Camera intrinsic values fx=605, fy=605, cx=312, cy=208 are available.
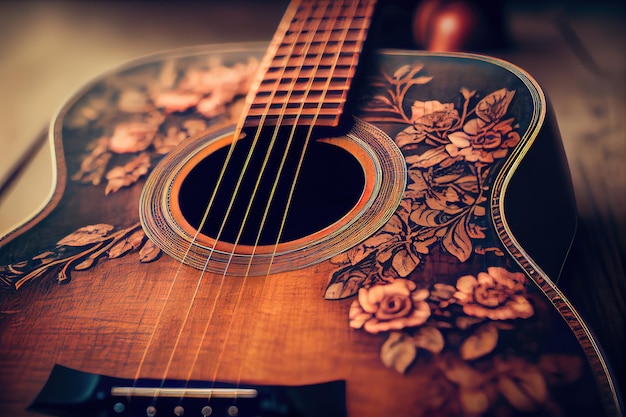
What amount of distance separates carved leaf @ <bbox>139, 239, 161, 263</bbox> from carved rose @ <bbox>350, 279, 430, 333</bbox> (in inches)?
9.8

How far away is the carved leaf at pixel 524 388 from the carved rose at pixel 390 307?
97mm

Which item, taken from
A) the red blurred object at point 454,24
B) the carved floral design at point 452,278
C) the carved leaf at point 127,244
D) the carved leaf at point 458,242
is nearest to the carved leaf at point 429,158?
the carved floral design at point 452,278

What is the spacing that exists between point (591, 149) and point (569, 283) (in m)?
0.34

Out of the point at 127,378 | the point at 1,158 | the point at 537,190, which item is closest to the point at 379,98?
the point at 537,190

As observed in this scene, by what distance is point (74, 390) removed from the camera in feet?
1.91

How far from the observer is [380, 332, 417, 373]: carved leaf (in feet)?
1.86

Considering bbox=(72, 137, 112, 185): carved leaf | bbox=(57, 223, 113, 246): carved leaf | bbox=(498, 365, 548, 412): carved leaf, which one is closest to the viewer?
bbox=(498, 365, 548, 412): carved leaf

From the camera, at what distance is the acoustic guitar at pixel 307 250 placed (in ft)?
1.85

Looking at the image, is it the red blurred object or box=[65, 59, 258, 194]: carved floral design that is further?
A: the red blurred object

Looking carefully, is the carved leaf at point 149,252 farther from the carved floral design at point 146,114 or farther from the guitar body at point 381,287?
the carved floral design at point 146,114

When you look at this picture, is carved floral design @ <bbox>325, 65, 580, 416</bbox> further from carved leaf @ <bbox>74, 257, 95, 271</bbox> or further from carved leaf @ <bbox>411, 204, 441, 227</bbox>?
carved leaf @ <bbox>74, 257, 95, 271</bbox>

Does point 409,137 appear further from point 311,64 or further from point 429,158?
point 311,64

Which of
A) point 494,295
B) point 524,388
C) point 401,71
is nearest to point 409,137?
point 401,71

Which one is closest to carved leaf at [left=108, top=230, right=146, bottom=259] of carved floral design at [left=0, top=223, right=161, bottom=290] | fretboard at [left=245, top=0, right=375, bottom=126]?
carved floral design at [left=0, top=223, right=161, bottom=290]
